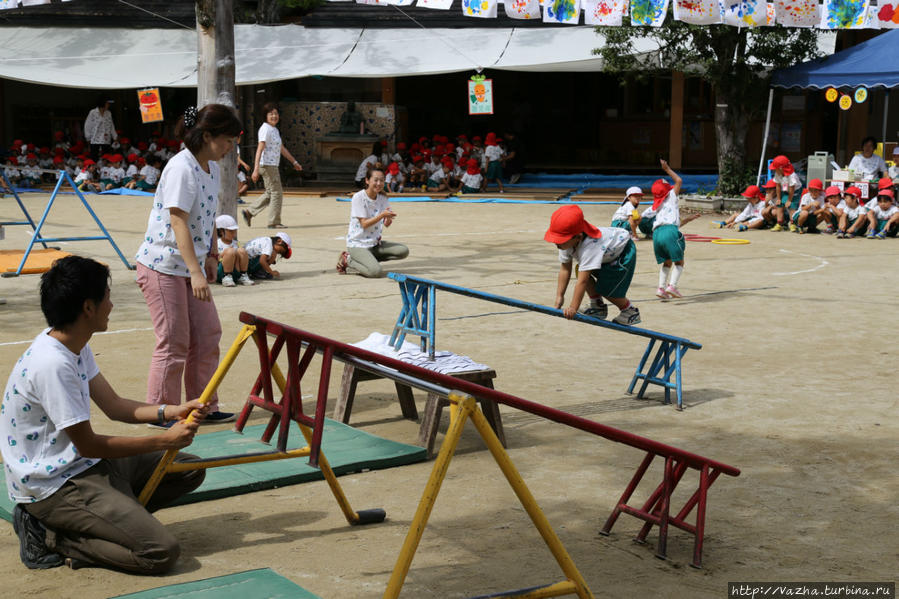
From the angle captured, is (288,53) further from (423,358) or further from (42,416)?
(42,416)

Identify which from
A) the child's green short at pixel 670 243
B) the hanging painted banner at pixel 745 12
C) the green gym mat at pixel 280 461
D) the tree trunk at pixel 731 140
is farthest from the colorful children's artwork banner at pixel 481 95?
the green gym mat at pixel 280 461

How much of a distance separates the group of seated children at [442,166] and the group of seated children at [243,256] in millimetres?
10094

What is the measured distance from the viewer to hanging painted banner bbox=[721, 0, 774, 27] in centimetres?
1599

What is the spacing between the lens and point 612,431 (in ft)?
11.6

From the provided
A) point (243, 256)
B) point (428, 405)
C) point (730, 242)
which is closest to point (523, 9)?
point (730, 242)

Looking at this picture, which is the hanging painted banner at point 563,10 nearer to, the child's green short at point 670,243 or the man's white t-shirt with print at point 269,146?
the man's white t-shirt with print at point 269,146

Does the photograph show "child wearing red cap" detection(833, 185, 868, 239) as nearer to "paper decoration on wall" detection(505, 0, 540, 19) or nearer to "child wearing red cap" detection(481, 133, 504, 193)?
"paper decoration on wall" detection(505, 0, 540, 19)

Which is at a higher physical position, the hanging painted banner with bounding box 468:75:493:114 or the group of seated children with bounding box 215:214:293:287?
the hanging painted banner with bounding box 468:75:493:114

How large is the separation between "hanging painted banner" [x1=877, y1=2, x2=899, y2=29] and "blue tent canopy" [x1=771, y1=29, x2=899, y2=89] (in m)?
0.22

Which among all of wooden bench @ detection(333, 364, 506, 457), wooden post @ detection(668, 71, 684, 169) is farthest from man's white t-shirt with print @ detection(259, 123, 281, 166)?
wooden post @ detection(668, 71, 684, 169)

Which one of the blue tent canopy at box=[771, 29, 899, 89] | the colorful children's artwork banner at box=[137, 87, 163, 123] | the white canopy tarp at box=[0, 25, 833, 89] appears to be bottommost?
the colorful children's artwork banner at box=[137, 87, 163, 123]

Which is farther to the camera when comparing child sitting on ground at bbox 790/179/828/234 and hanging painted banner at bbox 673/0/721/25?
hanging painted banner at bbox 673/0/721/25

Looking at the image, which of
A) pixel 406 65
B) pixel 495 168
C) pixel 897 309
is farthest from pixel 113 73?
pixel 897 309

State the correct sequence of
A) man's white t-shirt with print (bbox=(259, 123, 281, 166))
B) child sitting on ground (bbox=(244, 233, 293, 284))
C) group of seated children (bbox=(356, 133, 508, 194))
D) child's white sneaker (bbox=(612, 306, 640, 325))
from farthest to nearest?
group of seated children (bbox=(356, 133, 508, 194)) < man's white t-shirt with print (bbox=(259, 123, 281, 166)) < child sitting on ground (bbox=(244, 233, 293, 284)) < child's white sneaker (bbox=(612, 306, 640, 325))
